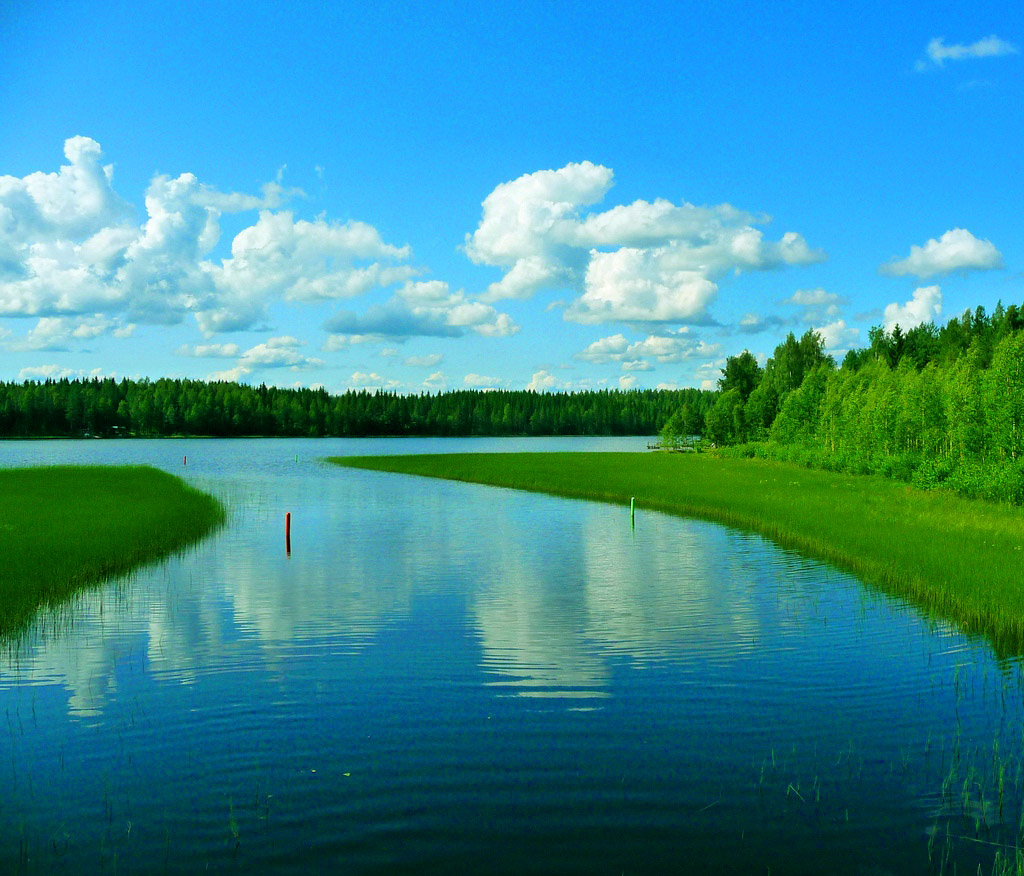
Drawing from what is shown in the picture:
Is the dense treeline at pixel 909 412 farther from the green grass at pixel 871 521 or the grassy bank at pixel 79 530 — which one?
the grassy bank at pixel 79 530

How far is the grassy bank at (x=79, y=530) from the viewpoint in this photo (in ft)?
90.0

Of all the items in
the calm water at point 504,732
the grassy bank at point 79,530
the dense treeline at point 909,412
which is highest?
the dense treeline at point 909,412

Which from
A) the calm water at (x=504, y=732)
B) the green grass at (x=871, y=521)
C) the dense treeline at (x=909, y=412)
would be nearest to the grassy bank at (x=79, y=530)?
the calm water at (x=504, y=732)

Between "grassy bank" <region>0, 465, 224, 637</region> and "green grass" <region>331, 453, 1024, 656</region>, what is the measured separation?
1076 inches

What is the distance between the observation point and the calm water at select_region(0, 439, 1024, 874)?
1134cm

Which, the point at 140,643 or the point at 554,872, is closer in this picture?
the point at 554,872

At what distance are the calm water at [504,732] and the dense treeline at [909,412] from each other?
1365 inches

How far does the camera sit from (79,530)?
129 feet

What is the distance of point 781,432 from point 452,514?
79.8m

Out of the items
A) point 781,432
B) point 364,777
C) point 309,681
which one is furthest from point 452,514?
point 781,432

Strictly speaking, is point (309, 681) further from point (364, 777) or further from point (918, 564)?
point (918, 564)

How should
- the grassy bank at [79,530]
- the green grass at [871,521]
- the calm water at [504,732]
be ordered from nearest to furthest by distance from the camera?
1. the calm water at [504,732]
2. the green grass at [871,521]
3. the grassy bank at [79,530]

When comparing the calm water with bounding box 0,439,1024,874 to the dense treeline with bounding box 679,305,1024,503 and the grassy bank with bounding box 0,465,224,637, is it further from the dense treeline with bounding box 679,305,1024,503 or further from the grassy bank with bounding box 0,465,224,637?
the dense treeline with bounding box 679,305,1024,503

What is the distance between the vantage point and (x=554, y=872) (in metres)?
10.7
